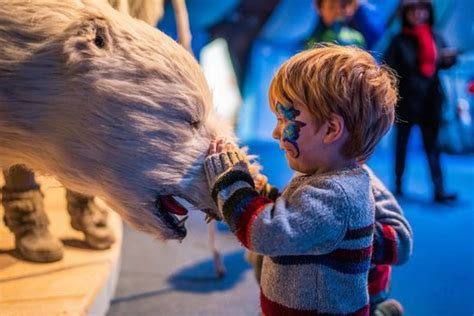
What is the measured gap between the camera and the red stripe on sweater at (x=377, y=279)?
3.43 ft

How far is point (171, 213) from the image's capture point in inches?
35.3

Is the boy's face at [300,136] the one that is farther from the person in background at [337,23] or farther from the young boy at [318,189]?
the person in background at [337,23]

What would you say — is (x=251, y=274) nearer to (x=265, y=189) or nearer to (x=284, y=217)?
(x=265, y=189)

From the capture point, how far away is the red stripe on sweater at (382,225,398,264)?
98 cm

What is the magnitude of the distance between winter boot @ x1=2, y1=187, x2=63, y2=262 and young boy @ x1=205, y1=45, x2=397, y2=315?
0.58m

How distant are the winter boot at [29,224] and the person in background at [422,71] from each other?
110 cm

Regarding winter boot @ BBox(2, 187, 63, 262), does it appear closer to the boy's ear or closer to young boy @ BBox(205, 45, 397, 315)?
young boy @ BBox(205, 45, 397, 315)

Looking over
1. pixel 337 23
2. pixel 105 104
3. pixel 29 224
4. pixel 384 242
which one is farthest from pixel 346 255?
pixel 337 23

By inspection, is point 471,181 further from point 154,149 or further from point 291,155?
point 154,149

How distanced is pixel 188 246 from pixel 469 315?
3.27 feet

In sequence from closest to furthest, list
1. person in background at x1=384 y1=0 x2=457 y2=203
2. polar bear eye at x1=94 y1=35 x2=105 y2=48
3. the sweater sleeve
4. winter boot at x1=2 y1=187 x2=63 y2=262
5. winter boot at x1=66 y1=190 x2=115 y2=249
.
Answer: the sweater sleeve < polar bear eye at x1=94 y1=35 x2=105 y2=48 < winter boot at x1=2 y1=187 x2=63 y2=262 < winter boot at x1=66 y1=190 x2=115 y2=249 < person in background at x1=384 y1=0 x2=457 y2=203

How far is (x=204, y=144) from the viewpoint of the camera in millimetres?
891

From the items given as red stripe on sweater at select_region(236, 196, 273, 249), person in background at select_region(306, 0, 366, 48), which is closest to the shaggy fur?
red stripe on sweater at select_region(236, 196, 273, 249)

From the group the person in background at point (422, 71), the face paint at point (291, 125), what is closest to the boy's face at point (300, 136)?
the face paint at point (291, 125)
